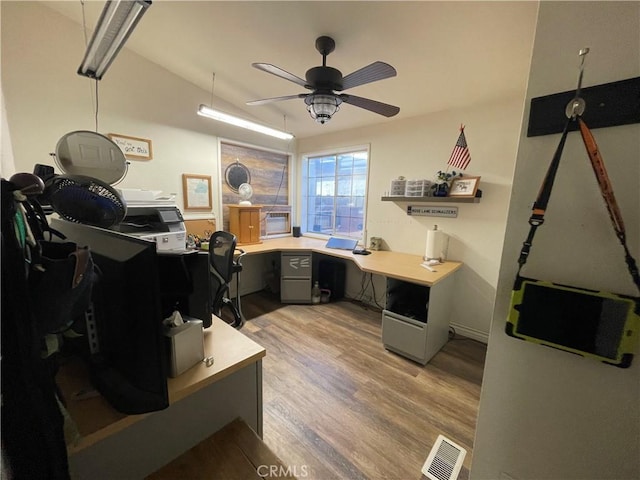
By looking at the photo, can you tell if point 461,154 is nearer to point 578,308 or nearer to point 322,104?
point 322,104

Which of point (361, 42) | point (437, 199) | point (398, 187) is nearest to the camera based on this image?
point (361, 42)

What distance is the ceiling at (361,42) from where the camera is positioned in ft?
4.93

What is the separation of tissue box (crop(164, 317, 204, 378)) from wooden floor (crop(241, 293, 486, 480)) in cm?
105

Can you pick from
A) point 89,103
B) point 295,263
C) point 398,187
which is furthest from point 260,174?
point 398,187

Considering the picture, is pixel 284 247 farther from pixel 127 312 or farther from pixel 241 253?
pixel 127 312

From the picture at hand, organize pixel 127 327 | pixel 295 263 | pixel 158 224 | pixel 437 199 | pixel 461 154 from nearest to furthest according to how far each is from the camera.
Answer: pixel 127 327 < pixel 158 224 < pixel 461 154 < pixel 437 199 < pixel 295 263

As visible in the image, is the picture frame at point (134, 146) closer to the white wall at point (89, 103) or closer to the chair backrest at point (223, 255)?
the white wall at point (89, 103)

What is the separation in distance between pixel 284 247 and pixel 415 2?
2621 mm

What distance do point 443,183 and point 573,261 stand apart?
1.96m

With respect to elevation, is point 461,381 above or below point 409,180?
below

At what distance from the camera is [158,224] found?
2129 mm

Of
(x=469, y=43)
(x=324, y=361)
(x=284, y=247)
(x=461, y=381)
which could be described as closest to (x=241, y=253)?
(x=284, y=247)

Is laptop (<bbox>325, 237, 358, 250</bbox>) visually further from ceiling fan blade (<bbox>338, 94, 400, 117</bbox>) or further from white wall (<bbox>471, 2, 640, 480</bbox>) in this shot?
white wall (<bbox>471, 2, 640, 480</bbox>)

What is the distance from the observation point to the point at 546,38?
0.78 meters
